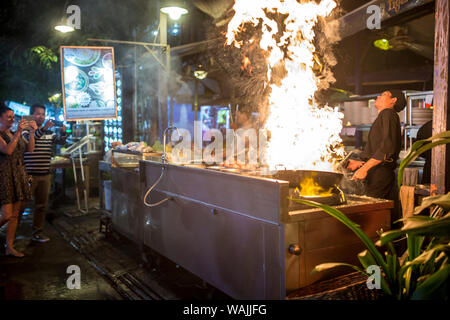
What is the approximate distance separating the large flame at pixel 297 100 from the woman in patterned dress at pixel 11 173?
3.94 m

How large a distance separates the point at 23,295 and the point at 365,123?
6.78m

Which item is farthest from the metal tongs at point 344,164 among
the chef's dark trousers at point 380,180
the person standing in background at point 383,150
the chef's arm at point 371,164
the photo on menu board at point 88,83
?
the photo on menu board at point 88,83

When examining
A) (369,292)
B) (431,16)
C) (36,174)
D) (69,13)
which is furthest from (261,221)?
(69,13)

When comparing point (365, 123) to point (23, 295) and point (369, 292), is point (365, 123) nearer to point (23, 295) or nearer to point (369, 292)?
point (369, 292)

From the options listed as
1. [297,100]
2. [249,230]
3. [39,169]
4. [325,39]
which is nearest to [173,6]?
[325,39]

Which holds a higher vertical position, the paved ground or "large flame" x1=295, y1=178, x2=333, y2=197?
"large flame" x1=295, y1=178, x2=333, y2=197

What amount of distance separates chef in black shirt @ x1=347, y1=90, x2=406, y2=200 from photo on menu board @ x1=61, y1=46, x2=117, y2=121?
19.1 feet

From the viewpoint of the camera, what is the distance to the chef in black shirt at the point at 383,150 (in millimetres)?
4523

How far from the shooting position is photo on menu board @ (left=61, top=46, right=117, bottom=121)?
7.87 metres

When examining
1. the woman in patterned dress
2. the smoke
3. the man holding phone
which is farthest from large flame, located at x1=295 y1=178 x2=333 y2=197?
the man holding phone

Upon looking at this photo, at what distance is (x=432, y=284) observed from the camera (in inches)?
87.0

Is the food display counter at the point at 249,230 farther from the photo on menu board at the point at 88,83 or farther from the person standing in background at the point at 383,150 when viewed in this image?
the photo on menu board at the point at 88,83

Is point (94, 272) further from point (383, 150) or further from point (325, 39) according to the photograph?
point (325, 39)

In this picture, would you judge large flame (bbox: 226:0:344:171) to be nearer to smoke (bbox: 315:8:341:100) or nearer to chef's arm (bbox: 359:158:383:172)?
smoke (bbox: 315:8:341:100)
